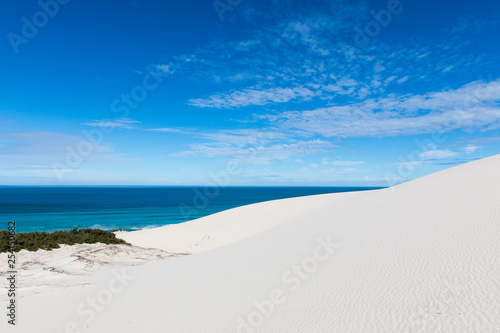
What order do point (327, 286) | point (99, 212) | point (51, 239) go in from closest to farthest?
point (327, 286)
point (51, 239)
point (99, 212)

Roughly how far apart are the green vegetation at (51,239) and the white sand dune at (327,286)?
5.27 metres

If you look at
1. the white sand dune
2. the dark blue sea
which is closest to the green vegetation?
the white sand dune

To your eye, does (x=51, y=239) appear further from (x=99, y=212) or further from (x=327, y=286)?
(x=99, y=212)

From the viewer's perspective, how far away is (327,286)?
6180 mm

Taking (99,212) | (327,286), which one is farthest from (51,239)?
(99,212)

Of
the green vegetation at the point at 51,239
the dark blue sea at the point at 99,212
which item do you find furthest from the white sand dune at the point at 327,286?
the dark blue sea at the point at 99,212

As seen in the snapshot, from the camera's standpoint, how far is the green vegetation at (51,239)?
11493 mm

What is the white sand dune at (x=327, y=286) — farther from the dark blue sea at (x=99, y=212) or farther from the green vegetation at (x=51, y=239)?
the dark blue sea at (x=99, y=212)

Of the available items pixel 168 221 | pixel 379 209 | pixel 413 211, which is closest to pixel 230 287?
pixel 413 211

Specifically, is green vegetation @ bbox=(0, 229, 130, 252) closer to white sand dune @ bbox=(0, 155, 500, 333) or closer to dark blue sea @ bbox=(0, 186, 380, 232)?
white sand dune @ bbox=(0, 155, 500, 333)

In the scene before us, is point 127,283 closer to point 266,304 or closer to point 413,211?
point 266,304

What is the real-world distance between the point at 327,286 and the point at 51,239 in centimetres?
1368

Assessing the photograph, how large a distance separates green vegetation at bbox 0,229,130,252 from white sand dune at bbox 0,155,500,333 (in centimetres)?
527

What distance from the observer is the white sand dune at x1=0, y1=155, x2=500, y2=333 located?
4.57 metres
